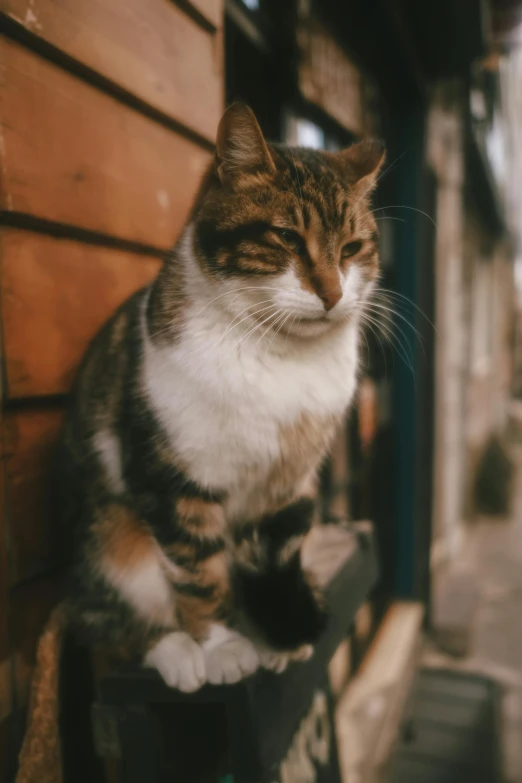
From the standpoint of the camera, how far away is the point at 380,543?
2.80 meters

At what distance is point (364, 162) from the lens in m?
0.90

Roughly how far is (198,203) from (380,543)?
227 cm

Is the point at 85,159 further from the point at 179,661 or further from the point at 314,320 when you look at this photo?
the point at 179,661

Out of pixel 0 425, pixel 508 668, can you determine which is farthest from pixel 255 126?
pixel 508 668

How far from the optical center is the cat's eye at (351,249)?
843 millimetres

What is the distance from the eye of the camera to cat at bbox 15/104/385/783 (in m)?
0.78

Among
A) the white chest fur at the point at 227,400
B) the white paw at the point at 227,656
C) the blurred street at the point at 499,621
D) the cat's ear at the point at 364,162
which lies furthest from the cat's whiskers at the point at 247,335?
the blurred street at the point at 499,621

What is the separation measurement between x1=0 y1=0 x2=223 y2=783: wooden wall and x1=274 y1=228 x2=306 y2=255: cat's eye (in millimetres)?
333

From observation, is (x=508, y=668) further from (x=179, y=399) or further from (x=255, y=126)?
(x=255, y=126)

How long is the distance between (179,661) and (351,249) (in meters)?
0.61

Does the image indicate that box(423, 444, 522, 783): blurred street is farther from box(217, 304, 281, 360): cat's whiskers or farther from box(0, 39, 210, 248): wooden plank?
box(0, 39, 210, 248): wooden plank

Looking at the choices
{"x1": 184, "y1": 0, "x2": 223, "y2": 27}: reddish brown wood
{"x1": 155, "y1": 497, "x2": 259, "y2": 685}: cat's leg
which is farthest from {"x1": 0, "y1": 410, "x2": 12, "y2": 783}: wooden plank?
{"x1": 184, "y1": 0, "x2": 223, "y2": 27}: reddish brown wood

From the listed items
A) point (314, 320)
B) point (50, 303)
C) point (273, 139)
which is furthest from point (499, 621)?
point (50, 303)

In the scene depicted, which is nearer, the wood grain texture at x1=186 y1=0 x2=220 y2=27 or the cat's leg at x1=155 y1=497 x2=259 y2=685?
the cat's leg at x1=155 y1=497 x2=259 y2=685
